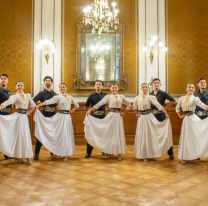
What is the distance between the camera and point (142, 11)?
24.8 feet

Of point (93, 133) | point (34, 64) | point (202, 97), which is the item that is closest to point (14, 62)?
point (34, 64)

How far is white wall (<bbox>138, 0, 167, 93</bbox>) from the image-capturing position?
7.51 meters

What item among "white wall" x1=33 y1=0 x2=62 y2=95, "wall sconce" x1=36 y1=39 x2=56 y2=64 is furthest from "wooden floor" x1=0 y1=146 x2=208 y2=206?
"wall sconce" x1=36 y1=39 x2=56 y2=64

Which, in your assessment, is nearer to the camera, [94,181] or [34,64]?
[94,181]

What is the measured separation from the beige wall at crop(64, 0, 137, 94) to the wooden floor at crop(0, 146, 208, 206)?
3112mm

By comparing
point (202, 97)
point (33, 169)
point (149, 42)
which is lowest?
point (33, 169)

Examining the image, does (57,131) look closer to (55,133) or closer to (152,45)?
(55,133)

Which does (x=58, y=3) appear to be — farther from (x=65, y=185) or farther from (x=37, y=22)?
(x=65, y=185)

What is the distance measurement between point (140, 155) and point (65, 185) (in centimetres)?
197

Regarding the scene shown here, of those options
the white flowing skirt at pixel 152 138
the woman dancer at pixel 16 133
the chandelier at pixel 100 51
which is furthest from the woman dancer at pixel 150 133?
the chandelier at pixel 100 51

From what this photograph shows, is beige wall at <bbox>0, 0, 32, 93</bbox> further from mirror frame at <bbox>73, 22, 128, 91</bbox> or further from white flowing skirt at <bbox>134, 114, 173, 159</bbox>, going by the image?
white flowing skirt at <bbox>134, 114, 173, 159</bbox>

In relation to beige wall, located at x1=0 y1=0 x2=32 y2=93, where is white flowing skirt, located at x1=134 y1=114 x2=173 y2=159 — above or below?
below

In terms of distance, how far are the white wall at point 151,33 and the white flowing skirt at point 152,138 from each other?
8.90 feet

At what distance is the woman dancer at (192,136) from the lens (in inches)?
176
